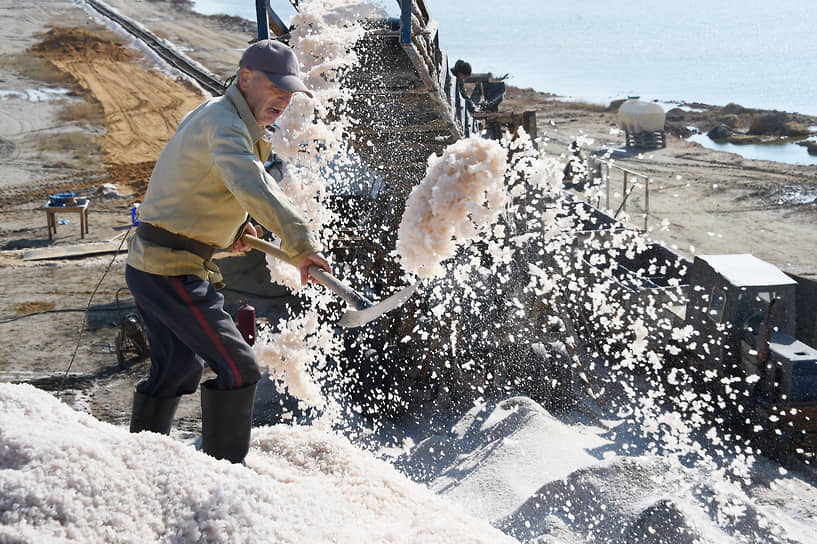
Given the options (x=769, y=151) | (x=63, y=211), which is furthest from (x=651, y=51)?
(x=63, y=211)

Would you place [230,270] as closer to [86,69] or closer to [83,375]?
[83,375]

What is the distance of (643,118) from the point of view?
22.1 m

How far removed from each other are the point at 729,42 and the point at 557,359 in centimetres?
6822

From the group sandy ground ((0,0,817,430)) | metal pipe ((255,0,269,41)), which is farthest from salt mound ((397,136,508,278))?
sandy ground ((0,0,817,430))

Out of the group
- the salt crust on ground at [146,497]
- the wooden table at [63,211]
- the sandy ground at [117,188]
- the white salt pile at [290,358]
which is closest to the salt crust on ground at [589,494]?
the white salt pile at [290,358]

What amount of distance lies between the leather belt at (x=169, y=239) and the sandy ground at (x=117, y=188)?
3662mm

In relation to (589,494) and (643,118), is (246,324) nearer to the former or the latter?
(589,494)

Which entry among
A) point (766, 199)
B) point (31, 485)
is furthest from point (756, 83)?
point (31, 485)

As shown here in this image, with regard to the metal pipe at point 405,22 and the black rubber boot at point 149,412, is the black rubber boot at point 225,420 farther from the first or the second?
the metal pipe at point 405,22

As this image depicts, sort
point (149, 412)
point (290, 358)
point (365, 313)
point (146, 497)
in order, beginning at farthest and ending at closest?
1. point (290, 358)
2. point (149, 412)
3. point (365, 313)
4. point (146, 497)

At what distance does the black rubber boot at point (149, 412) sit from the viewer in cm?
273

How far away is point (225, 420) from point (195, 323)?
1.23 ft

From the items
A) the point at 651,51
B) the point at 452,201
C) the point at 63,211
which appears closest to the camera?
the point at 452,201

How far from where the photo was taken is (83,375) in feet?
22.3
